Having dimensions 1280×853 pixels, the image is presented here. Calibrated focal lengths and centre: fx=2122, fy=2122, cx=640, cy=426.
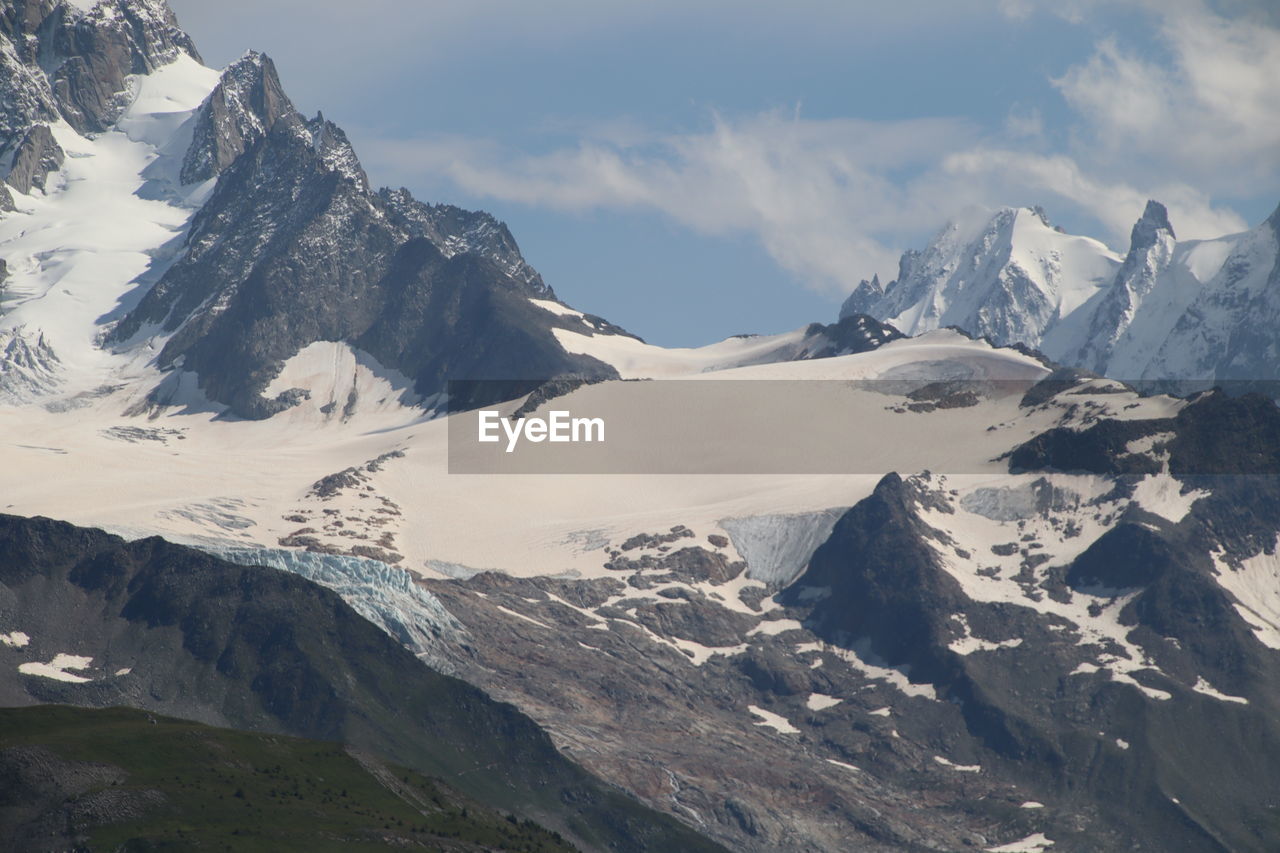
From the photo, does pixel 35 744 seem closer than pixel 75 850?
No

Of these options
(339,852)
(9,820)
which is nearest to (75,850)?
(9,820)

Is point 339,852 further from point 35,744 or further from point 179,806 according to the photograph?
point 35,744

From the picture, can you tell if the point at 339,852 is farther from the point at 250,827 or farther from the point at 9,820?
the point at 9,820

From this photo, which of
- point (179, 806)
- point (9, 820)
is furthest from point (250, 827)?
point (9, 820)

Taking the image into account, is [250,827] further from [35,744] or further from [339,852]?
[35,744]

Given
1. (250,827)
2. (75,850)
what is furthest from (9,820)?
(250,827)

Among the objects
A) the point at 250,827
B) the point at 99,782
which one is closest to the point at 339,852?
the point at 250,827
